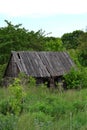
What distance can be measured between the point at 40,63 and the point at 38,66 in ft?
1.49

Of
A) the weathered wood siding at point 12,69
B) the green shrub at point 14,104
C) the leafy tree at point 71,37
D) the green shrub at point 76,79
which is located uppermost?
the green shrub at point 14,104

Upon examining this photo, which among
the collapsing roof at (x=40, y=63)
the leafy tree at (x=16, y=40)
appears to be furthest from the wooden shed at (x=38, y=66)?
the leafy tree at (x=16, y=40)

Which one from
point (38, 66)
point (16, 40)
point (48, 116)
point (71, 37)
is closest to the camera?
point (48, 116)

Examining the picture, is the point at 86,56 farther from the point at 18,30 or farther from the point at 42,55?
the point at 42,55

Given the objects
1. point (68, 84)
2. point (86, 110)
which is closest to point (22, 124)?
point (86, 110)

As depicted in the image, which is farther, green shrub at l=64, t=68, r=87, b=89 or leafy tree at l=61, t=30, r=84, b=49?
leafy tree at l=61, t=30, r=84, b=49

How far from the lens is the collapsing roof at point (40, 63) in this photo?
22734mm

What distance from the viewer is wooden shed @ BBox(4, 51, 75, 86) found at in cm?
2273

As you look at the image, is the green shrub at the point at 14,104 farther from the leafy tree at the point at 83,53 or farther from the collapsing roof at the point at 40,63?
the leafy tree at the point at 83,53

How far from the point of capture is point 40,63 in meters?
23.6

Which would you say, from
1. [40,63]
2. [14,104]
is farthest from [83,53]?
[14,104]

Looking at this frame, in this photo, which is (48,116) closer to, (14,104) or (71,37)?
(14,104)

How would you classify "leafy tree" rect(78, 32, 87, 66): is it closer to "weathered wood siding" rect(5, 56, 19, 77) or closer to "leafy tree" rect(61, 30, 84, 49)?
"leafy tree" rect(61, 30, 84, 49)

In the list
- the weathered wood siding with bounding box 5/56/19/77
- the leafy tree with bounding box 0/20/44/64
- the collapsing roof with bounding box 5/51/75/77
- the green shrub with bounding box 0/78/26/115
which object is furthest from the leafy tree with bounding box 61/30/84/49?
the green shrub with bounding box 0/78/26/115
